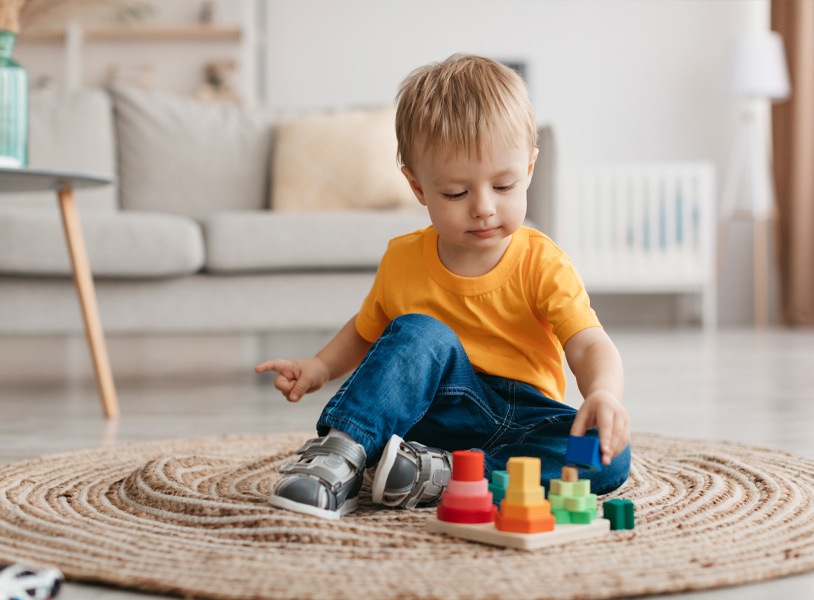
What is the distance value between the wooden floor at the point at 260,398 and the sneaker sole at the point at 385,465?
0.77 feet

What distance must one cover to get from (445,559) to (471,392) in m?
0.23

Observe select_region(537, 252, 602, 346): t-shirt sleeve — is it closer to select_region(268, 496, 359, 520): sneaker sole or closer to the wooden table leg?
select_region(268, 496, 359, 520): sneaker sole

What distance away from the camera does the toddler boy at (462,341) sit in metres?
0.72

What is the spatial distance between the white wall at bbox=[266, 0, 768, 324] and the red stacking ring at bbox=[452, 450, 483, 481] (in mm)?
3434

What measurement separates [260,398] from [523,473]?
1.12m

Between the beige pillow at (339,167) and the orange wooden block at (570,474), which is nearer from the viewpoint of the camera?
the orange wooden block at (570,474)

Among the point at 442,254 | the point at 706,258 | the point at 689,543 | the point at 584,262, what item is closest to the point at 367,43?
the point at 584,262

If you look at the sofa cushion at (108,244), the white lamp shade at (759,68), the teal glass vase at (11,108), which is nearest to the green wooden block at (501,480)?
the teal glass vase at (11,108)

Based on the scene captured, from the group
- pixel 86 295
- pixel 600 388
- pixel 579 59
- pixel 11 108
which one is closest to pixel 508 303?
pixel 600 388

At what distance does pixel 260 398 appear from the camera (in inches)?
65.6

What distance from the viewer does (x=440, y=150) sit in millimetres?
745

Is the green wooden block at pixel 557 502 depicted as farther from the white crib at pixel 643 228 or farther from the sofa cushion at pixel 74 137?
the white crib at pixel 643 228

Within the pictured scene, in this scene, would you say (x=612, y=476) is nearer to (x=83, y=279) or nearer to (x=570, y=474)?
(x=570, y=474)

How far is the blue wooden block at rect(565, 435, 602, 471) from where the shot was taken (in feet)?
1.97
